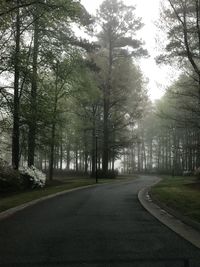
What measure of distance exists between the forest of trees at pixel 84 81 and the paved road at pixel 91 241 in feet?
23.2

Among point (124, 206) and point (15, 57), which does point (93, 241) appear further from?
point (15, 57)

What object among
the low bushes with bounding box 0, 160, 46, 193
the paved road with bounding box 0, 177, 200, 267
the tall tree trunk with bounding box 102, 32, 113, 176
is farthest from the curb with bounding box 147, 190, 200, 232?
the tall tree trunk with bounding box 102, 32, 113, 176

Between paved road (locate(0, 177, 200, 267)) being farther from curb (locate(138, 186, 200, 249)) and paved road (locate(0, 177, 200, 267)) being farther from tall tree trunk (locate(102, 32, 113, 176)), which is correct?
tall tree trunk (locate(102, 32, 113, 176))

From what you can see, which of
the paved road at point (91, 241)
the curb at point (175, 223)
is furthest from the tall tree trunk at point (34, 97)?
the paved road at point (91, 241)

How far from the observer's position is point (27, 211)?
629 inches

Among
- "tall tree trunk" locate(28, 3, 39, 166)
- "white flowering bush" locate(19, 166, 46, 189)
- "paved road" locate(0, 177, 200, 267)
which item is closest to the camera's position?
"paved road" locate(0, 177, 200, 267)

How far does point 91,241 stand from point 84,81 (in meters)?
30.5

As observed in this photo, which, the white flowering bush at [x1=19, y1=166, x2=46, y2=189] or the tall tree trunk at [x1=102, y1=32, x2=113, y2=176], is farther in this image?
the tall tree trunk at [x1=102, y1=32, x2=113, y2=176]

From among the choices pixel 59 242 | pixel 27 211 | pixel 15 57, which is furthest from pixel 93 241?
pixel 15 57

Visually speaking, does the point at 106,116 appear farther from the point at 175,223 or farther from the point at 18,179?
the point at 175,223

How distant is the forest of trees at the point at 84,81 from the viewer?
72.8 ft

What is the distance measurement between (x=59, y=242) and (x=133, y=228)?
9.15 feet

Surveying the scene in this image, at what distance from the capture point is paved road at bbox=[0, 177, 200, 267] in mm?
7965

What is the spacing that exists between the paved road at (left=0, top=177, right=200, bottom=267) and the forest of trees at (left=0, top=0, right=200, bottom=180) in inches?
278
